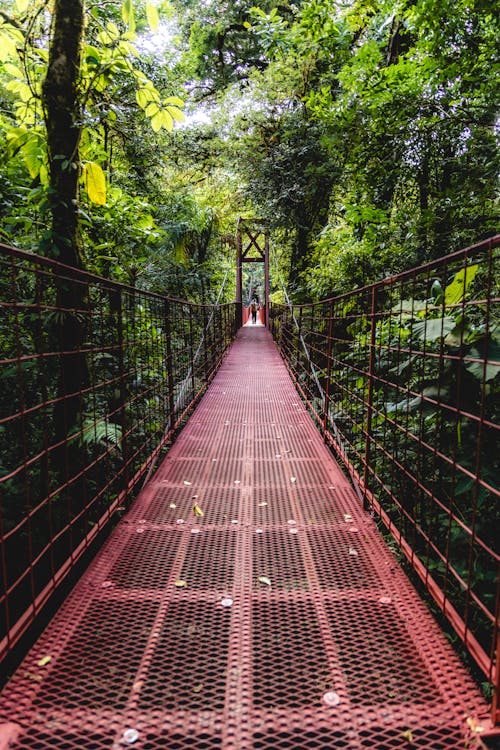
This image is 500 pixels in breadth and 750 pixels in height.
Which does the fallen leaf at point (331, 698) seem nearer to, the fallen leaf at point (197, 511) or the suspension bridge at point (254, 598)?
the suspension bridge at point (254, 598)

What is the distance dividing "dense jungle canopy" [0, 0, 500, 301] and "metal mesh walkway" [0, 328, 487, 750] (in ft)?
5.05

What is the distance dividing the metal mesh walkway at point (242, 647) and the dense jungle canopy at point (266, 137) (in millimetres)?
1538

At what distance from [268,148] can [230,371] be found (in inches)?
189

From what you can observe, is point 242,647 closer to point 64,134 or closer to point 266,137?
point 64,134

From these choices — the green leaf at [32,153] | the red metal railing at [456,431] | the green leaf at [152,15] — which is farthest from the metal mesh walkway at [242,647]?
the green leaf at [152,15]

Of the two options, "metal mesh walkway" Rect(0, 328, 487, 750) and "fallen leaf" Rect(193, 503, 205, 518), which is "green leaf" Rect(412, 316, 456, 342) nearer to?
"metal mesh walkway" Rect(0, 328, 487, 750)

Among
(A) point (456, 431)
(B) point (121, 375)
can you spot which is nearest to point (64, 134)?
(B) point (121, 375)

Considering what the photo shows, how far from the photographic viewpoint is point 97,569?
5.10 feet

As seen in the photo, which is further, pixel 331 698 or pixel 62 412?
pixel 62 412

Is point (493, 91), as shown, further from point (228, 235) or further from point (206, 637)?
point (228, 235)

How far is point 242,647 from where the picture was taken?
1180 millimetres

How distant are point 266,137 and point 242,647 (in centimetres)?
910

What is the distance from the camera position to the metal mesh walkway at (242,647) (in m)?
0.94

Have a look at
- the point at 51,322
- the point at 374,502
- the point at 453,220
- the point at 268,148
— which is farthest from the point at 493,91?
the point at 268,148
